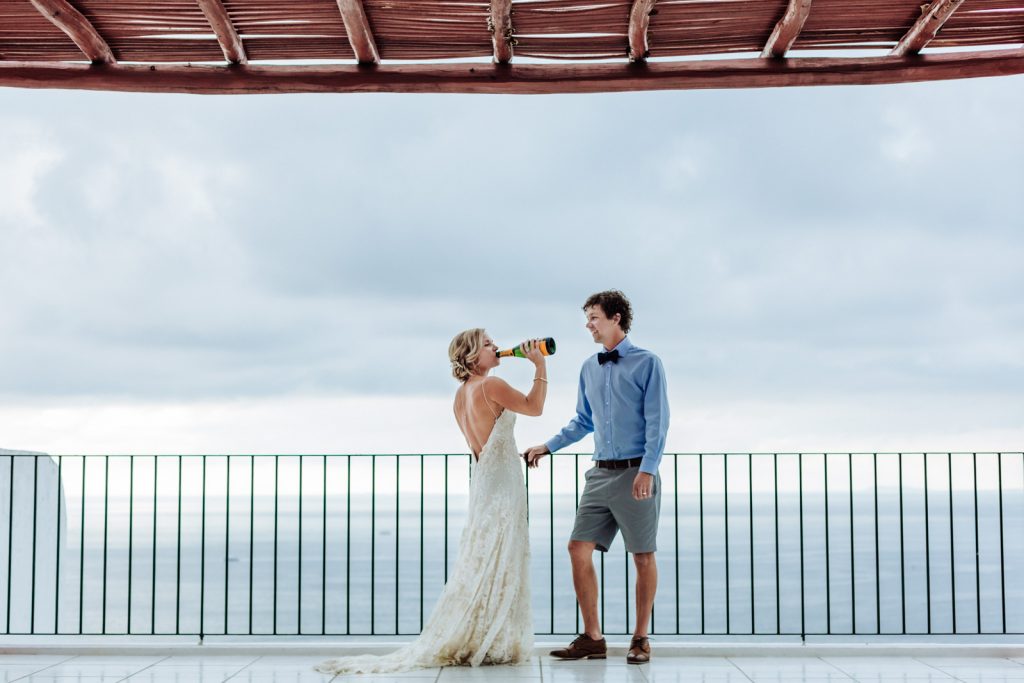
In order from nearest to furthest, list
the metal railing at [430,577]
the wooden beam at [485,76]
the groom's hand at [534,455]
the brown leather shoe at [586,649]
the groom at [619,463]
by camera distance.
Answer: the wooden beam at [485,76]
the groom at [619,463]
the brown leather shoe at [586,649]
the groom's hand at [534,455]
the metal railing at [430,577]

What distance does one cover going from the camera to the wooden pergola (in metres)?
3.11

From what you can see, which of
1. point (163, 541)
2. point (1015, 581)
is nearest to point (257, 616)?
point (163, 541)

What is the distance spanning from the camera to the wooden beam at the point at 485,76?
10.8ft

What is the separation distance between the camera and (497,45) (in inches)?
127

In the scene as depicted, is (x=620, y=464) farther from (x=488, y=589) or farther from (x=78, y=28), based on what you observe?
(x=78, y=28)

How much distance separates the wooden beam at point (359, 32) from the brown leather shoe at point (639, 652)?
2518 mm

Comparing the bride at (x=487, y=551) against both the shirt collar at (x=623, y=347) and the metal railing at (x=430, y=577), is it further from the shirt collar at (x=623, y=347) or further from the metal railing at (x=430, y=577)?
the metal railing at (x=430, y=577)

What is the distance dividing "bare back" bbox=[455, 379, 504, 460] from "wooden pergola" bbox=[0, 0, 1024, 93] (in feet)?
4.64

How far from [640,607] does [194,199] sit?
25.3m

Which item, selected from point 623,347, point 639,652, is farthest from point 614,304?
point 639,652

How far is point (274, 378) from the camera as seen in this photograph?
27469mm

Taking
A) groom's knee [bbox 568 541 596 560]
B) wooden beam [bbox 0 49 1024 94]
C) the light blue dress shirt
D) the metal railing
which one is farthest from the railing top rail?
wooden beam [bbox 0 49 1024 94]

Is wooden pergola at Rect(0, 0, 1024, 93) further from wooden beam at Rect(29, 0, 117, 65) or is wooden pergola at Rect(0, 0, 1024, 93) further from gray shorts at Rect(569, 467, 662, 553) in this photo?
gray shorts at Rect(569, 467, 662, 553)

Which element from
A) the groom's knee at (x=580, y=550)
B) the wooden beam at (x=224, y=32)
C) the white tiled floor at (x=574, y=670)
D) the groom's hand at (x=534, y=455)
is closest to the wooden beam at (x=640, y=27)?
the wooden beam at (x=224, y=32)
